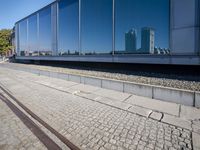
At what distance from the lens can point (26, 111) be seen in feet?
18.6

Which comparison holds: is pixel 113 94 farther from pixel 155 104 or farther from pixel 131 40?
pixel 131 40

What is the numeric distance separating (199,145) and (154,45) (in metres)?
6.07

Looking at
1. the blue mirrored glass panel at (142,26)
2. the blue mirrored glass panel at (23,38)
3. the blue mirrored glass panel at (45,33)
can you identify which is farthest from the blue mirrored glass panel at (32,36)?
the blue mirrored glass panel at (142,26)

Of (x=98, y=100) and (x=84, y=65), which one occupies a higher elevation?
(x=84, y=65)

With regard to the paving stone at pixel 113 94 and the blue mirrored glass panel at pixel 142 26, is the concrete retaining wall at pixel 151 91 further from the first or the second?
the blue mirrored glass panel at pixel 142 26

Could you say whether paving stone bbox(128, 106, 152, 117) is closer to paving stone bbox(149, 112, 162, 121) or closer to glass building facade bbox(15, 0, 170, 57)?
paving stone bbox(149, 112, 162, 121)

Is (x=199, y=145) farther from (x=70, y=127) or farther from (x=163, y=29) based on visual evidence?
(x=163, y=29)

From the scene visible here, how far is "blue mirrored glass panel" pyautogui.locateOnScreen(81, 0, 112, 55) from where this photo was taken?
11328 mm

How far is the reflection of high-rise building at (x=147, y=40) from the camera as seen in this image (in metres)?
8.84

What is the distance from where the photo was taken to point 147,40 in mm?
9086

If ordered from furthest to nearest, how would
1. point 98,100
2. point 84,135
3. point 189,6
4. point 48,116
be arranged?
1. point 189,6
2. point 98,100
3. point 48,116
4. point 84,135

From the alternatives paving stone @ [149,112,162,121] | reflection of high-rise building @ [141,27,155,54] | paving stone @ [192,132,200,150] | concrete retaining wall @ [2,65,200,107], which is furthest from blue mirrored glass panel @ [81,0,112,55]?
paving stone @ [192,132,200,150]

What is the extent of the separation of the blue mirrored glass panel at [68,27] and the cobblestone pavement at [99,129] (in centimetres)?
932

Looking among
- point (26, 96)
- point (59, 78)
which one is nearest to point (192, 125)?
point (26, 96)
